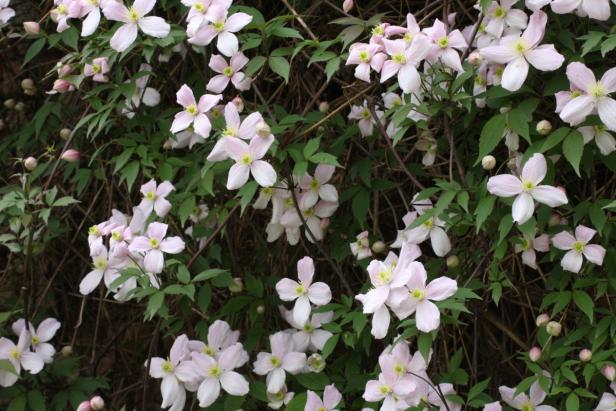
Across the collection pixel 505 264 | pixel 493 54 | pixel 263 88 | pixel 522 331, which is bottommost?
pixel 522 331

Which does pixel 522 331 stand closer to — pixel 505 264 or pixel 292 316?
pixel 505 264

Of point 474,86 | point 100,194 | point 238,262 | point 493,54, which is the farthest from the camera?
point 100,194

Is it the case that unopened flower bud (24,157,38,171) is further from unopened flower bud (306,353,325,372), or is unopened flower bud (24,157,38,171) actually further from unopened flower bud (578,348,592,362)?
unopened flower bud (578,348,592,362)

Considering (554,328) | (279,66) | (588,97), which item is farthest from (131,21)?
(554,328)

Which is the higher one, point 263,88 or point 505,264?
point 263,88

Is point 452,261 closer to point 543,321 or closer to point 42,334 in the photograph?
point 543,321

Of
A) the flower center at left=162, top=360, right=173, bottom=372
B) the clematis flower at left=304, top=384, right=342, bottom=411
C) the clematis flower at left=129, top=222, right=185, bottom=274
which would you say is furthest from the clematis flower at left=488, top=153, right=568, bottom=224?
the flower center at left=162, top=360, right=173, bottom=372


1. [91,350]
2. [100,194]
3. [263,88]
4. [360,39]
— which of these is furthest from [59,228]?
[360,39]
